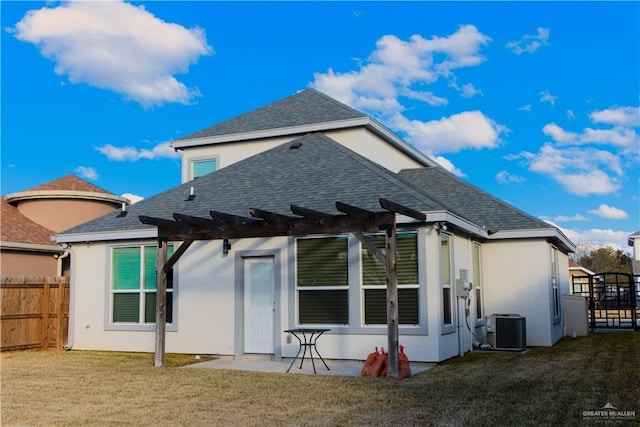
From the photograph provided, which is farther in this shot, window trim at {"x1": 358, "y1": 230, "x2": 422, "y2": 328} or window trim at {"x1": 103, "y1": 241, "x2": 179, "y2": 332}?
window trim at {"x1": 103, "y1": 241, "x2": 179, "y2": 332}

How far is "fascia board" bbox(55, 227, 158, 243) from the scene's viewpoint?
13.1 meters

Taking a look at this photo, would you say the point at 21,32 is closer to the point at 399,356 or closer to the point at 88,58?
the point at 88,58

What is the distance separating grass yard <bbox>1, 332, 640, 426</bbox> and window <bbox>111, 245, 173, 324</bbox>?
6.49 feet

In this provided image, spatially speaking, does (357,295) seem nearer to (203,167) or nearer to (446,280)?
(446,280)

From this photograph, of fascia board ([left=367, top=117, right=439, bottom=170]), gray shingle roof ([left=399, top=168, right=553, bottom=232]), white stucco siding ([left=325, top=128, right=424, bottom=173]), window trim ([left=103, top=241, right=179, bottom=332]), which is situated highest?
fascia board ([left=367, top=117, right=439, bottom=170])

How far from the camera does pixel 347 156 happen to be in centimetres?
1357

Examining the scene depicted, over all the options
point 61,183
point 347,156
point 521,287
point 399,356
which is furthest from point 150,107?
point 399,356

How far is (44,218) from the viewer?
21.7 metres

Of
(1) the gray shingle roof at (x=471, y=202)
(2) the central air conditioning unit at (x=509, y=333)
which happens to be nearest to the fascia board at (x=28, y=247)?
(1) the gray shingle roof at (x=471, y=202)

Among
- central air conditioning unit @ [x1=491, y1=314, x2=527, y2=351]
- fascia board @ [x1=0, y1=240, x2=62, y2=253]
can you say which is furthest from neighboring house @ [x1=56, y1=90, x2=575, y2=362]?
fascia board @ [x1=0, y1=240, x2=62, y2=253]

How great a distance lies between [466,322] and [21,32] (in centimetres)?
1378

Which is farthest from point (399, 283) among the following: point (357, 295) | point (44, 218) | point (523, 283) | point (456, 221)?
point (44, 218)

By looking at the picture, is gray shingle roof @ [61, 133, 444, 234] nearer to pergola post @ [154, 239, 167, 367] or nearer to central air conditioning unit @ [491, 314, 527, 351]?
pergola post @ [154, 239, 167, 367]

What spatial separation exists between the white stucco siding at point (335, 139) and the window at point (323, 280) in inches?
175
